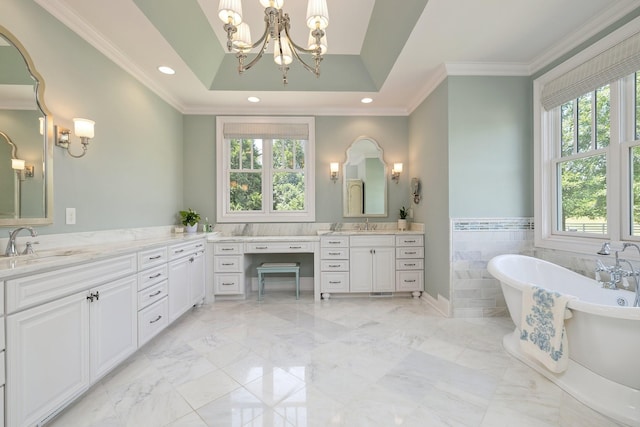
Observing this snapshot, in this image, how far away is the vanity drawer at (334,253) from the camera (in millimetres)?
3584

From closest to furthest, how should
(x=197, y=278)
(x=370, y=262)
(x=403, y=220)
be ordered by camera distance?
(x=197, y=278) → (x=370, y=262) → (x=403, y=220)

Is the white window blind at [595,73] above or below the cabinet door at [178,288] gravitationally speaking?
above

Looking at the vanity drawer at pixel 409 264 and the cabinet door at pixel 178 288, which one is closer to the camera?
the cabinet door at pixel 178 288

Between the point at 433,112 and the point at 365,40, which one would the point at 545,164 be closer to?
the point at 433,112

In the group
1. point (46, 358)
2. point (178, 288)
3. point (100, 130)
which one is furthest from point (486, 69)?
point (46, 358)

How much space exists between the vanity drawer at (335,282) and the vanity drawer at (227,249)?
1.19 meters

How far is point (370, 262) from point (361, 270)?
0.16 meters

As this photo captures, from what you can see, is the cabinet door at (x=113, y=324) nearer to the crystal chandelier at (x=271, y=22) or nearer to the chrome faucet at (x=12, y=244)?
the chrome faucet at (x=12, y=244)

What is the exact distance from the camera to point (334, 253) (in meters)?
3.59

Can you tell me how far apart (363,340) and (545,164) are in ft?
8.67

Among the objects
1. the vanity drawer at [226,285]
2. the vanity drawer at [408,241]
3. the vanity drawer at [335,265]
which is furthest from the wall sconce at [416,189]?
the vanity drawer at [226,285]

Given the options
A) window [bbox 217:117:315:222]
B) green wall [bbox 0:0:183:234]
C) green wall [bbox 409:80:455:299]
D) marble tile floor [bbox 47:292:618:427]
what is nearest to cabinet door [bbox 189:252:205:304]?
marble tile floor [bbox 47:292:618:427]

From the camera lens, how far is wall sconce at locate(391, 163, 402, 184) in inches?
158

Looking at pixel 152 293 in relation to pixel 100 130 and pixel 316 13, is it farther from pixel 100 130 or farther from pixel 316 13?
pixel 316 13
